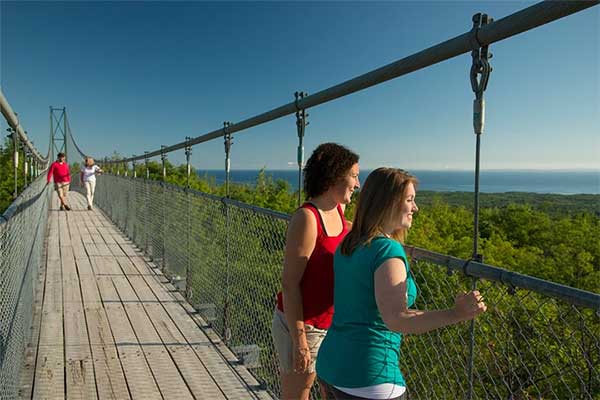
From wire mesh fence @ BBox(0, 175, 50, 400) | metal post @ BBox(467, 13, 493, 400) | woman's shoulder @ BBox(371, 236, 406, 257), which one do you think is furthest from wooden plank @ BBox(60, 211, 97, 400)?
metal post @ BBox(467, 13, 493, 400)

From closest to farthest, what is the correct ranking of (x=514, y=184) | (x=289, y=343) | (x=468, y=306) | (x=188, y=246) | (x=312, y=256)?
1. (x=468, y=306)
2. (x=312, y=256)
3. (x=289, y=343)
4. (x=188, y=246)
5. (x=514, y=184)

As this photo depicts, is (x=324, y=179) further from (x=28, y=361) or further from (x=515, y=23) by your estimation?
(x=28, y=361)

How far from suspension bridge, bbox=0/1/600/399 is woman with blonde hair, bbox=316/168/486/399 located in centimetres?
21

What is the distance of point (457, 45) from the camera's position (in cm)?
138

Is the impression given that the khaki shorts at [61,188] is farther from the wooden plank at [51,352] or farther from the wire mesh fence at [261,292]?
the wooden plank at [51,352]

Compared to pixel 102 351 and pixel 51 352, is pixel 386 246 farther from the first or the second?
pixel 51 352

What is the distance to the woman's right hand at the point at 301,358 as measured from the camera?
1.72 m

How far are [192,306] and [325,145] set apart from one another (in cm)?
295

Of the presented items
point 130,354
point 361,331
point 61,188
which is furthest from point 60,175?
point 361,331

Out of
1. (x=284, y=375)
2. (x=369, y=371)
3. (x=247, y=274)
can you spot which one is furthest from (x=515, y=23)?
(x=247, y=274)

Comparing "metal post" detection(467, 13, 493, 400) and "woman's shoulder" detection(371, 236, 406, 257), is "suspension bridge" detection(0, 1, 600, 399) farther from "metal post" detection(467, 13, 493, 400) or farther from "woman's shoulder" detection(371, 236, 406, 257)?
"woman's shoulder" detection(371, 236, 406, 257)

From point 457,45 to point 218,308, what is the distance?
2.99m

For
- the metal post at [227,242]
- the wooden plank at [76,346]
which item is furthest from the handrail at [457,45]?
the wooden plank at [76,346]

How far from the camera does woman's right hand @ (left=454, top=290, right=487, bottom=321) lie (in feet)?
3.85
